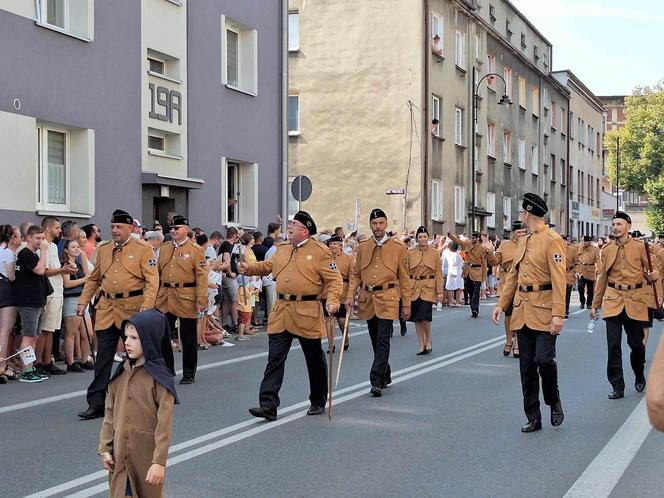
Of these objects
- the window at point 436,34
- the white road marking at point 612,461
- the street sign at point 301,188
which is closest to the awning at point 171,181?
the street sign at point 301,188

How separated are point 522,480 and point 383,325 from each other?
464 cm

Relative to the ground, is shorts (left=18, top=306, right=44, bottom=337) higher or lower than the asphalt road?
higher

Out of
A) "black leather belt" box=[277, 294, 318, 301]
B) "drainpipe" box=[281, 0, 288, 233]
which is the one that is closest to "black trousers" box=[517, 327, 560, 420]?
"black leather belt" box=[277, 294, 318, 301]

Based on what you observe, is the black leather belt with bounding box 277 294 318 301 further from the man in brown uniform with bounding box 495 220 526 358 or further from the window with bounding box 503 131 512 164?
the window with bounding box 503 131 512 164

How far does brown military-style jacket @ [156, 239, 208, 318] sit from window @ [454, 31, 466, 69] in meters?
28.0

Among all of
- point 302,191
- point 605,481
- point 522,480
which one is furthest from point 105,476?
point 302,191

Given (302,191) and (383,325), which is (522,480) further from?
(302,191)

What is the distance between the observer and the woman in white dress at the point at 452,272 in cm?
2750

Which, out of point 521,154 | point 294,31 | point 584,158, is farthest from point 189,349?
point 584,158

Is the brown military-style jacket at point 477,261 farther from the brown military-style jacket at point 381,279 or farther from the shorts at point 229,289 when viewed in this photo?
the brown military-style jacket at point 381,279

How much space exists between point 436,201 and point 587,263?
10753 millimetres

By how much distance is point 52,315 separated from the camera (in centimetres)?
1262

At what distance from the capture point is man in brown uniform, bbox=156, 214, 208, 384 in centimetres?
1194

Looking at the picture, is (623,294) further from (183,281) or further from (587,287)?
(587,287)
